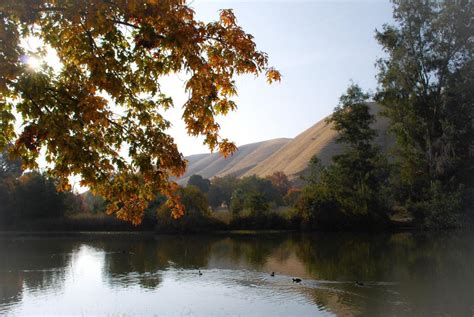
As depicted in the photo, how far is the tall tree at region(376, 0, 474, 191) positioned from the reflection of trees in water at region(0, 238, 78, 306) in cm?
3419

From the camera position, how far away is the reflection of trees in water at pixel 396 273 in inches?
782

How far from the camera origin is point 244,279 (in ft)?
88.3

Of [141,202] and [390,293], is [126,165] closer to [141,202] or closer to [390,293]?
[141,202]

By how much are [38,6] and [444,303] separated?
19.0 metres

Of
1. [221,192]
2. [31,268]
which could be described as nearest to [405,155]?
[31,268]

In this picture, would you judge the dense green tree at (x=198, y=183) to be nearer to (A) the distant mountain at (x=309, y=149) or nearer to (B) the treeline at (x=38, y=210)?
(A) the distant mountain at (x=309, y=149)

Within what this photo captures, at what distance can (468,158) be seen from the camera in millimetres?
49906

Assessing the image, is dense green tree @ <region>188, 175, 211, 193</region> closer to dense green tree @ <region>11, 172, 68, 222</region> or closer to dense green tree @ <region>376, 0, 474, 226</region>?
dense green tree @ <region>11, 172, 68, 222</region>

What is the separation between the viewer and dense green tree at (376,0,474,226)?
4641cm

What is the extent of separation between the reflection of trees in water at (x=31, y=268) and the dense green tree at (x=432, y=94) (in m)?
34.1

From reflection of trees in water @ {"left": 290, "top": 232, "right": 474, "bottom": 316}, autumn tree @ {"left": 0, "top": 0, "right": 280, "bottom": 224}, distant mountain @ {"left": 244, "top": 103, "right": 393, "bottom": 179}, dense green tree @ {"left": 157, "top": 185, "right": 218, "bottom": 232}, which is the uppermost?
distant mountain @ {"left": 244, "top": 103, "right": 393, "bottom": 179}

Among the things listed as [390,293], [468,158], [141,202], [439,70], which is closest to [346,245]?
[468,158]

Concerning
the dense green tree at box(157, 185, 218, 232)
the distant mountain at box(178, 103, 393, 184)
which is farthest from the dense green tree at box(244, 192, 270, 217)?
the distant mountain at box(178, 103, 393, 184)

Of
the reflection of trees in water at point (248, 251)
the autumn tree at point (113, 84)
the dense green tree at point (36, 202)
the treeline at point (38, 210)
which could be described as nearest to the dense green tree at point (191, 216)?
the treeline at point (38, 210)
